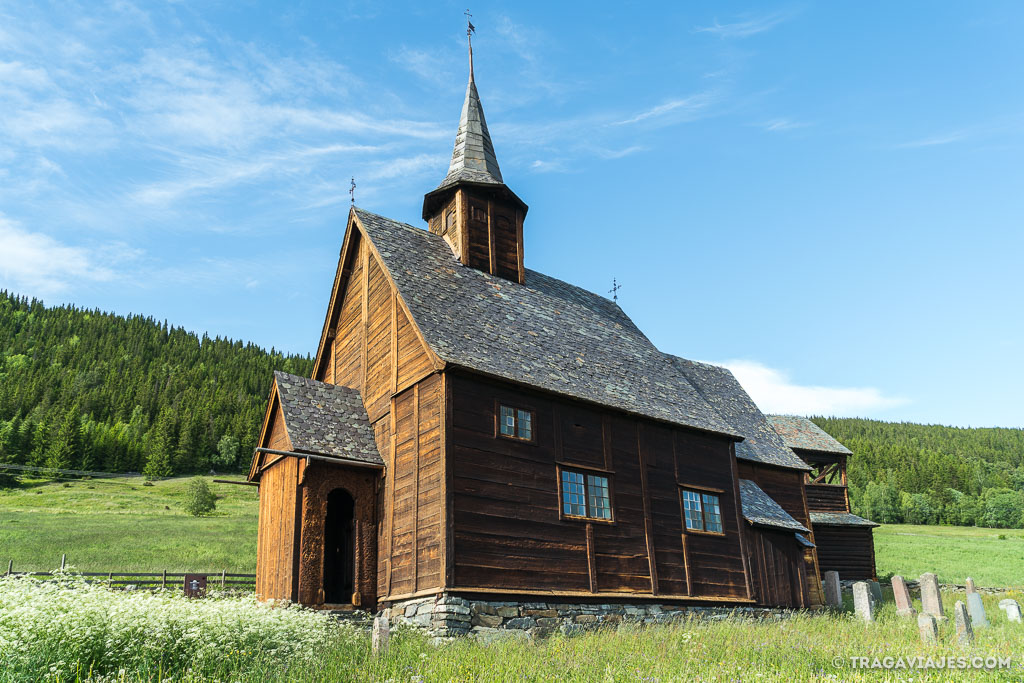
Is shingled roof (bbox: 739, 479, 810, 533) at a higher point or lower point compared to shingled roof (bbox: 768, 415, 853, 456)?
lower

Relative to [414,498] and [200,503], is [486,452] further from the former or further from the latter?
[200,503]

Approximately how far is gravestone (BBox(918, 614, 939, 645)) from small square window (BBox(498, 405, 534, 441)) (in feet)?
30.1

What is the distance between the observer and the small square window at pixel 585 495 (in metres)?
18.5

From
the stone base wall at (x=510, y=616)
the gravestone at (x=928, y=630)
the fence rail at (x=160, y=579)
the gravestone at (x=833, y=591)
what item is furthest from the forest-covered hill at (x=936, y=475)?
the gravestone at (x=928, y=630)

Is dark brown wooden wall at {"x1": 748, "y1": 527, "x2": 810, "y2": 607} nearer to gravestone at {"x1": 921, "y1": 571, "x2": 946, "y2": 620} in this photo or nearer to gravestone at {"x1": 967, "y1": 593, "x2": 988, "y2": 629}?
gravestone at {"x1": 921, "y1": 571, "x2": 946, "y2": 620}

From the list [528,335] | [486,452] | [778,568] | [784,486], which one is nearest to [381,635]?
[486,452]

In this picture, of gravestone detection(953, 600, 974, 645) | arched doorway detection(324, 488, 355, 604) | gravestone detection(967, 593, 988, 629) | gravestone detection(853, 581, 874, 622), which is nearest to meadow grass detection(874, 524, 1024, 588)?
gravestone detection(853, 581, 874, 622)

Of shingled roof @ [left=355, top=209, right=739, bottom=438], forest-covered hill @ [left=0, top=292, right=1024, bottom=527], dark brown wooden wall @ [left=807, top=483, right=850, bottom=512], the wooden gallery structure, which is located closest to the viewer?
the wooden gallery structure

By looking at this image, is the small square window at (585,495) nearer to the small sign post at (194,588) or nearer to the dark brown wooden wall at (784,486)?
the small sign post at (194,588)

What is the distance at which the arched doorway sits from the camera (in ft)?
70.8

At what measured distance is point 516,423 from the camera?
18250mm

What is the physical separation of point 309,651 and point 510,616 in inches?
230

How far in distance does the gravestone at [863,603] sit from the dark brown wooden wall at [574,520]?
307cm

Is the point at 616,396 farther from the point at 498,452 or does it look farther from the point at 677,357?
the point at 677,357
